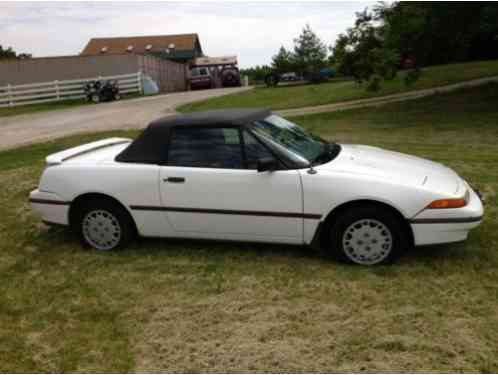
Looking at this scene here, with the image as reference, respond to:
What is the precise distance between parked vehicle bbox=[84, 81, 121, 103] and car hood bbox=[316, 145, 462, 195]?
2555 centimetres

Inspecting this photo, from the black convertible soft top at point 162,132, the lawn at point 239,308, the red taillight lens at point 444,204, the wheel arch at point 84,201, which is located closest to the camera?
the lawn at point 239,308

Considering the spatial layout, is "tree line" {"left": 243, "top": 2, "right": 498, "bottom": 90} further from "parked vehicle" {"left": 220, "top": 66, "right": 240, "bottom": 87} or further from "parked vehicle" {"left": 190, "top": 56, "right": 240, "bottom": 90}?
"parked vehicle" {"left": 220, "top": 66, "right": 240, "bottom": 87}

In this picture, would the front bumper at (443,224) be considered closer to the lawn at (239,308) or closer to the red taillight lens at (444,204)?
the red taillight lens at (444,204)

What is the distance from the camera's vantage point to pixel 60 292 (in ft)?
14.3

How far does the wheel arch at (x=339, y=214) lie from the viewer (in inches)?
173

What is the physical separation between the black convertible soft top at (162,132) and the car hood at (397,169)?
94 cm

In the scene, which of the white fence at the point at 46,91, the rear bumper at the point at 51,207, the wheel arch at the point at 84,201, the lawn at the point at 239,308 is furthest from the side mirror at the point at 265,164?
the white fence at the point at 46,91

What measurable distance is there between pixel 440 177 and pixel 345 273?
1283mm

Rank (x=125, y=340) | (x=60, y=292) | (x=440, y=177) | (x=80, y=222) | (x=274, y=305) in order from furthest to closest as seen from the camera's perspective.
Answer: (x=80, y=222), (x=440, y=177), (x=60, y=292), (x=274, y=305), (x=125, y=340)

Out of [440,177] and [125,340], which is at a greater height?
[440,177]

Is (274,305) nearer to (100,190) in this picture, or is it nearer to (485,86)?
(100,190)

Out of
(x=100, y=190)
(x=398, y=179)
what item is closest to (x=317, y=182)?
(x=398, y=179)

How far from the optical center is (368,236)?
445 cm

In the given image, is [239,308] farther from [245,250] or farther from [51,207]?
[51,207]
